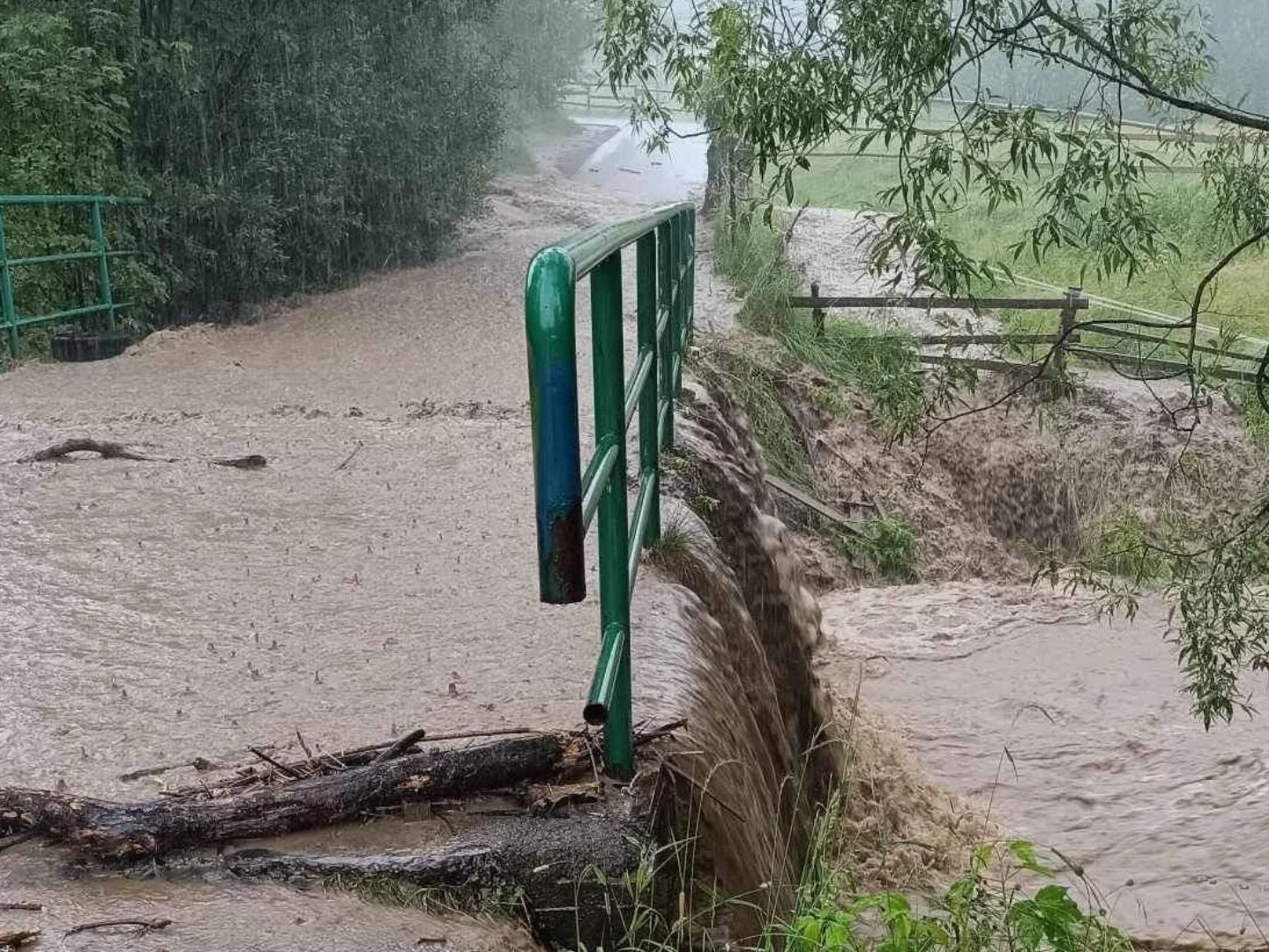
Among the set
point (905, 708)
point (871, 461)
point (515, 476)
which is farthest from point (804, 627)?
point (871, 461)

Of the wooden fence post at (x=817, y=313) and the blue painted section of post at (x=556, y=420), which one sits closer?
the blue painted section of post at (x=556, y=420)

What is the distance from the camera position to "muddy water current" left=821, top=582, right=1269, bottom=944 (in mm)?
5375

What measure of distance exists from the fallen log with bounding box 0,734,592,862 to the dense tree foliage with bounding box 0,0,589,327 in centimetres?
900

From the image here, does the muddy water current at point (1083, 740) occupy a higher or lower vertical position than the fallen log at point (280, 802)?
lower

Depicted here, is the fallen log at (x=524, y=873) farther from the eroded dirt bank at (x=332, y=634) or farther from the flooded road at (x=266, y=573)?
the flooded road at (x=266, y=573)

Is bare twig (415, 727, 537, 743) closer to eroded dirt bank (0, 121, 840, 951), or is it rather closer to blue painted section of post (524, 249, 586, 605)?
eroded dirt bank (0, 121, 840, 951)

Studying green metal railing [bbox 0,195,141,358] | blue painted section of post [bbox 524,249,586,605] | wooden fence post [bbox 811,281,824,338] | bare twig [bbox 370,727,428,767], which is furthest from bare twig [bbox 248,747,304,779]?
wooden fence post [bbox 811,281,824,338]

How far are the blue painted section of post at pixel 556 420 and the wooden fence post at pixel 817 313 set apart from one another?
1151 cm

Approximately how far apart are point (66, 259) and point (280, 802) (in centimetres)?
916

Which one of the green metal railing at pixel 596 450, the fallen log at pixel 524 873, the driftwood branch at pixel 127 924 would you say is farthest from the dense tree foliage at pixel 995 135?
the driftwood branch at pixel 127 924

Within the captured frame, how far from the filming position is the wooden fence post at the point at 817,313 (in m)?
13.6

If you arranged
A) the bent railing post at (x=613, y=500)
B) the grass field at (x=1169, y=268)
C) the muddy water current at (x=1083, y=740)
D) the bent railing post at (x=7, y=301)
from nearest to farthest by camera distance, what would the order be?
the bent railing post at (x=613, y=500) < the muddy water current at (x=1083, y=740) < the bent railing post at (x=7, y=301) < the grass field at (x=1169, y=268)

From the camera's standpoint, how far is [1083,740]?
7.01 m

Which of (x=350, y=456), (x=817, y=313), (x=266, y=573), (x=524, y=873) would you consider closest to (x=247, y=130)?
(x=817, y=313)
